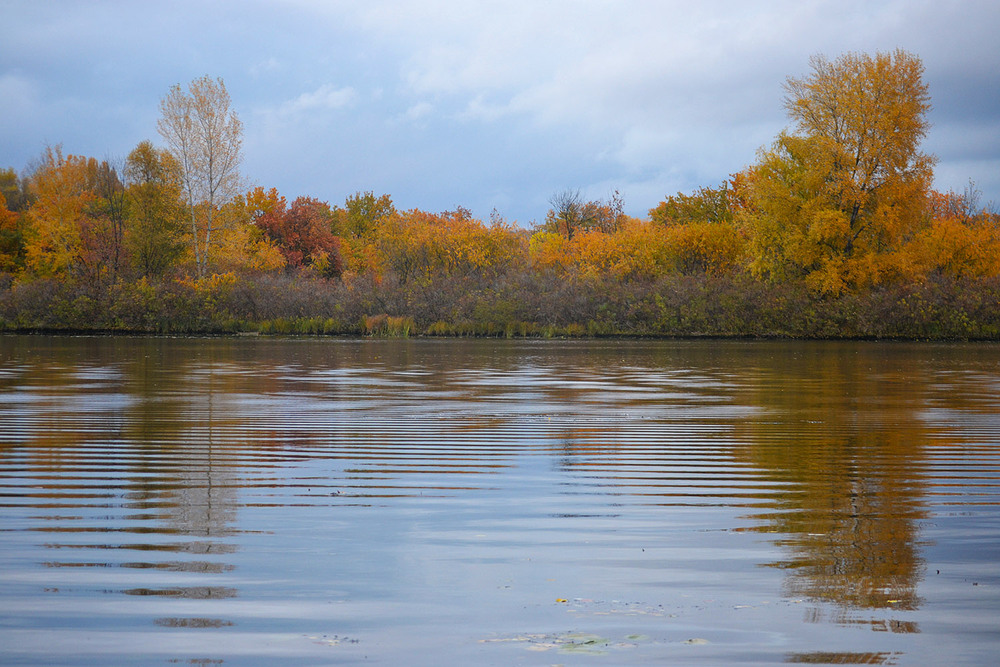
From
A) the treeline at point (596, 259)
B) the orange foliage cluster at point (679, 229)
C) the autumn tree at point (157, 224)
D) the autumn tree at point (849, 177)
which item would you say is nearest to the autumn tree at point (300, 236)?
the orange foliage cluster at point (679, 229)

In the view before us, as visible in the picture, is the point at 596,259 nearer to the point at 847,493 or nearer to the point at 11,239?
the point at 11,239

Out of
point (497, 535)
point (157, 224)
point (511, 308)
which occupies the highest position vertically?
point (157, 224)

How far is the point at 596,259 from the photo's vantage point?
54.3 metres

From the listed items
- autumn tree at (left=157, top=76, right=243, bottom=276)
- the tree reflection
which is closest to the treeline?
autumn tree at (left=157, top=76, right=243, bottom=276)

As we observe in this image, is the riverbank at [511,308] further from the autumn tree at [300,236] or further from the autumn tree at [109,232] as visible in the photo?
the autumn tree at [300,236]

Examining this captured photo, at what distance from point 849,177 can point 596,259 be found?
567 inches

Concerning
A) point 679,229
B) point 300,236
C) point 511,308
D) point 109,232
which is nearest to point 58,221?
point 109,232

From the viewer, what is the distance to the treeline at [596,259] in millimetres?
44375

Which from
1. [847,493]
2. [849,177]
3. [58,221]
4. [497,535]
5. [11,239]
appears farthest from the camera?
[11,239]

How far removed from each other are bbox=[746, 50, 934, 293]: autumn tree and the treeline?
0.28ft

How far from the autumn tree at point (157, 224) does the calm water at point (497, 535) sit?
43437 millimetres

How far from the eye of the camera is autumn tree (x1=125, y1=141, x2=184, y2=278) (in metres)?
54.1

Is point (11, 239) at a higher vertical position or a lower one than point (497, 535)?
higher

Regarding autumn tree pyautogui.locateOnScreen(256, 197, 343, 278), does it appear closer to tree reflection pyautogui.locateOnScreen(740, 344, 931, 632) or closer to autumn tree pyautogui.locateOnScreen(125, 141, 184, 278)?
autumn tree pyautogui.locateOnScreen(125, 141, 184, 278)
